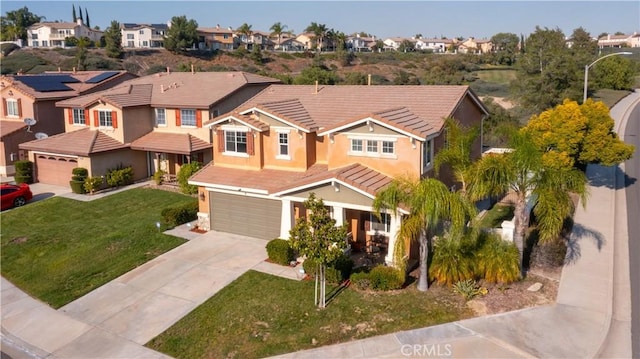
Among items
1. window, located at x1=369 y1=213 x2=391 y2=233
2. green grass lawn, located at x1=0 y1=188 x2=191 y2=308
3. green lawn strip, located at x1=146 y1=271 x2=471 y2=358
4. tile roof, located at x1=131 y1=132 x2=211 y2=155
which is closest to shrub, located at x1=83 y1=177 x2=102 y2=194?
green grass lawn, located at x1=0 y1=188 x2=191 y2=308

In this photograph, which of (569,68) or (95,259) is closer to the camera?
(95,259)

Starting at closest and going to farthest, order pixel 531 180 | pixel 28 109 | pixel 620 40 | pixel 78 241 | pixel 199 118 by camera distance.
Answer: pixel 531 180, pixel 78 241, pixel 199 118, pixel 28 109, pixel 620 40

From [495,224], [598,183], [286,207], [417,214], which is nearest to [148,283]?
[286,207]

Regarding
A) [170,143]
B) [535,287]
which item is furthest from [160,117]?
[535,287]

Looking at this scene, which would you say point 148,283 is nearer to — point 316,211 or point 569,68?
point 316,211

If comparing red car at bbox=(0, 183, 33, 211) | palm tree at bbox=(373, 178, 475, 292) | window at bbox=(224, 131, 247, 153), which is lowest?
red car at bbox=(0, 183, 33, 211)

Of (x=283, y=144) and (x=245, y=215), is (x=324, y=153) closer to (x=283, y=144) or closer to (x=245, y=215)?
(x=283, y=144)

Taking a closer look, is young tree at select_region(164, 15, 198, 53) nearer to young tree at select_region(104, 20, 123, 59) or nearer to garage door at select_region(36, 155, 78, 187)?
young tree at select_region(104, 20, 123, 59)
